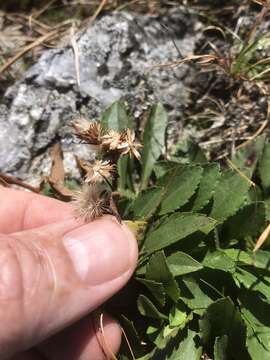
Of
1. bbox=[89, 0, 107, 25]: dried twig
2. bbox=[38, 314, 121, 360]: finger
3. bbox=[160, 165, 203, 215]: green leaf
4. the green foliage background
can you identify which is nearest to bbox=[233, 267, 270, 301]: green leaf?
the green foliage background

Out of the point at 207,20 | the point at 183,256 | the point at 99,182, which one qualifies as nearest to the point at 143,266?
the point at 183,256

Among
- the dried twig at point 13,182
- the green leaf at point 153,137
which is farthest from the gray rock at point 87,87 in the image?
the green leaf at point 153,137

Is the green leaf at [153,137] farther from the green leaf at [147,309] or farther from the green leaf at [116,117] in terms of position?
the green leaf at [147,309]

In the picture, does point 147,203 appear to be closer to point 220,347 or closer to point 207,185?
point 207,185

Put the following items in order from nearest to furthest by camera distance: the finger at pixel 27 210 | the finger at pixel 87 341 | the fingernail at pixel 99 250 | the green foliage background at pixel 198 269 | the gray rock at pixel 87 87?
the fingernail at pixel 99 250, the green foliage background at pixel 198 269, the finger at pixel 87 341, the finger at pixel 27 210, the gray rock at pixel 87 87

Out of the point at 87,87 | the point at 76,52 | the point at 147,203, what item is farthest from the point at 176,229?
the point at 76,52

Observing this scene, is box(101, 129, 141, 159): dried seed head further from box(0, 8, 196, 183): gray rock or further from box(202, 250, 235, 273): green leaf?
box(0, 8, 196, 183): gray rock
